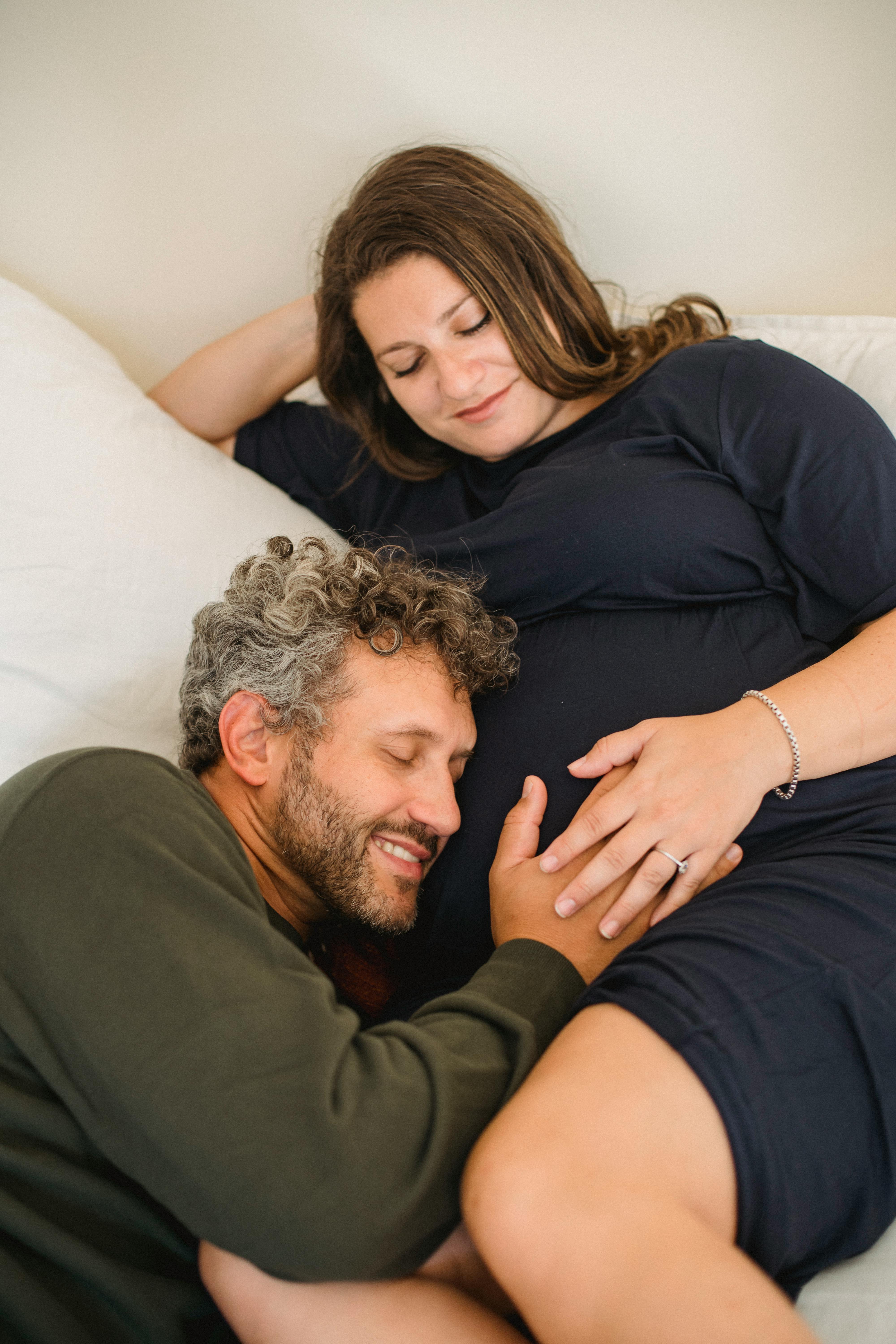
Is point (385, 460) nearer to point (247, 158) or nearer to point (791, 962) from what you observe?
A: point (247, 158)

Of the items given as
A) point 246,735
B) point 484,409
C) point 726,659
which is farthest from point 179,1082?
point 484,409

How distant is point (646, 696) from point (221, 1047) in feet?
2.10

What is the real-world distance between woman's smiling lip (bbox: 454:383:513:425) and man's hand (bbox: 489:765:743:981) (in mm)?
601

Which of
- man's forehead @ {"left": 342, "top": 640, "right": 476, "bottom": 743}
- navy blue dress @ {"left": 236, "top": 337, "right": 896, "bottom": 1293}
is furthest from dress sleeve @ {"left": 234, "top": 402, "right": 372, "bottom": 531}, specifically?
man's forehead @ {"left": 342, "top": 640, "right": 476, "bottom": 743}

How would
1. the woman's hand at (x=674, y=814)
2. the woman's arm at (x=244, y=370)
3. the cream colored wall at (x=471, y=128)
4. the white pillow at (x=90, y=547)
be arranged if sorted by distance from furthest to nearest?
the woman's arm at (x=244, y=370) → the cream colored wall at (x=471, y=128) → the white pillow at (x=90, y=547) → the woman's hand at (x=674, y=814)

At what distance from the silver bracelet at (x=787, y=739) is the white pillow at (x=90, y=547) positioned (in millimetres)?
846

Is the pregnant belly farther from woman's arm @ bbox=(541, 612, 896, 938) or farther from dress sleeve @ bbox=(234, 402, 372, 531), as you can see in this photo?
dress sleeve @ bbox=(234, 402, 372, 531)

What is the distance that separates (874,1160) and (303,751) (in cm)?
71

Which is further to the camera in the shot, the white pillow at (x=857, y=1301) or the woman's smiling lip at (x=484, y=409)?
the woman's smiling lip at (x=484, y=409)

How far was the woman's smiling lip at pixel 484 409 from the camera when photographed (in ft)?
4.30

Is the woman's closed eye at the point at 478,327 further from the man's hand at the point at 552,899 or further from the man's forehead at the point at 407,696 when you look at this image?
the man's hand at the point at 552,899

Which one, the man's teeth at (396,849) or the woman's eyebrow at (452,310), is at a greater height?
the woman's eyebrow at (452,310)

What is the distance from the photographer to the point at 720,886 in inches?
36.3

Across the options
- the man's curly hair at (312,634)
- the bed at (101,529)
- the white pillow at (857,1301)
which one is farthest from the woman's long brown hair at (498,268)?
the white pillow at (857,1301)
